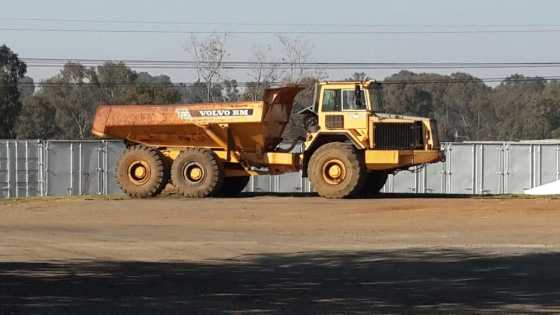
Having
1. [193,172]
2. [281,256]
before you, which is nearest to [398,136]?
[193,172]

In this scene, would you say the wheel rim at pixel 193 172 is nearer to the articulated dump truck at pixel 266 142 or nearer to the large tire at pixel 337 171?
the articulated dump truck at pixel 266 142

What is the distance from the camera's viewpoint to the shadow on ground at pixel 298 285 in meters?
11.5

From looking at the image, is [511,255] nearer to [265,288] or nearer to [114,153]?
[265,288]

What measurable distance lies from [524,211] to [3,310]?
14.9 metres

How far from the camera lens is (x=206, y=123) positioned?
91.8ft

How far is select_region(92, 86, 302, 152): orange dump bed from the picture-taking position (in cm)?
2773

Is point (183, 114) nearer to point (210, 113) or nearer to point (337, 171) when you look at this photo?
point (210, 113)

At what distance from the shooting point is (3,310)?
11.0 metres

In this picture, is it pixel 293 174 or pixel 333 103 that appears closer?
pixel 333 103

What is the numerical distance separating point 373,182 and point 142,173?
6.19 meters

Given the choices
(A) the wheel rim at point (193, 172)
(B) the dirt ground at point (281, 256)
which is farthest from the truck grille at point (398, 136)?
(A) the wheel rim at point (193, 172)

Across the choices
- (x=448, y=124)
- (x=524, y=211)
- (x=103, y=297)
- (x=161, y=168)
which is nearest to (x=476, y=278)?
(x=103, y=297)

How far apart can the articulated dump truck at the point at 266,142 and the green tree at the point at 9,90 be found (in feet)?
139

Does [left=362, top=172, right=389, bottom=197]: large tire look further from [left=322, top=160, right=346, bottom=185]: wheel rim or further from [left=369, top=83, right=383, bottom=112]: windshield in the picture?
[left=369, top=83, right=383, bottom=112]: windshield
